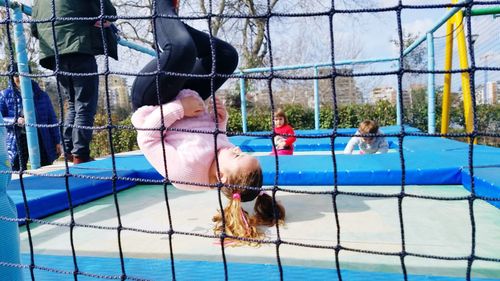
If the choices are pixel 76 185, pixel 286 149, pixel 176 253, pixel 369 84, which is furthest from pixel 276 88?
pixel 176 253

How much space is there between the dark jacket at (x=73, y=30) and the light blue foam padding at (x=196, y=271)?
98cm

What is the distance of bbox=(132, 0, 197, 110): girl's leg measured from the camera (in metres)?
1.15

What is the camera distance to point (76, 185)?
1.78 metres

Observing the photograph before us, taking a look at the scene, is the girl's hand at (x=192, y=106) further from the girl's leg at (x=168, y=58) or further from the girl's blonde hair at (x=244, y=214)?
the girl's blonde hair at (x=244, y=214)

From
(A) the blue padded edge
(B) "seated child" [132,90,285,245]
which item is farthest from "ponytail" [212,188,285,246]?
(A) the blue padded edge

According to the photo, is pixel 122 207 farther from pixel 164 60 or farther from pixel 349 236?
pixel 349 236

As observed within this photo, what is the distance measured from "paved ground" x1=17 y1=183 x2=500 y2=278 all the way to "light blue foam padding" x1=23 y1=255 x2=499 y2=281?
53 mm

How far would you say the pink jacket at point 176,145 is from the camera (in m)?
1.15

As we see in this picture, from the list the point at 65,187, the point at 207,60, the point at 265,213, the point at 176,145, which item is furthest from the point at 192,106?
the point at 65,187

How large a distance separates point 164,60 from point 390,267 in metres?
0.80

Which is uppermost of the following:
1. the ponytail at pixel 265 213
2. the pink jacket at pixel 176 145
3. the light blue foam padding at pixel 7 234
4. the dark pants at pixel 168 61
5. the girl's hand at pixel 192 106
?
the dark pants at pixel 168 61

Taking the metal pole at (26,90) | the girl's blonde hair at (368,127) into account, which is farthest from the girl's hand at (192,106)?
the girl's blonde hair at (368,127)

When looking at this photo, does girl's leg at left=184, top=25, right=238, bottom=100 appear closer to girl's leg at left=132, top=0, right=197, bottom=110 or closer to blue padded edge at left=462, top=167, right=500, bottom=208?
girl's leg at left=132, top=0, right=197, bottom=110

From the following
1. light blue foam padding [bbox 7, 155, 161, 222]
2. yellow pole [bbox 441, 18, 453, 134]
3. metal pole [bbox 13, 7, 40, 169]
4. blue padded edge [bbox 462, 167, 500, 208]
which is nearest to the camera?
blue padded edge [bbox 462, 167, 500, 208]
